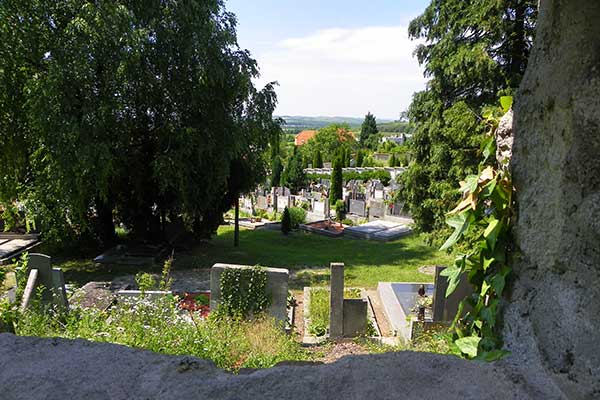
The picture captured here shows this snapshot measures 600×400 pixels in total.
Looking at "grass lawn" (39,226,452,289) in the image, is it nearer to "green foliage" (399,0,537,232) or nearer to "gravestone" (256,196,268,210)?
"green foliage" (399,0,537,232)

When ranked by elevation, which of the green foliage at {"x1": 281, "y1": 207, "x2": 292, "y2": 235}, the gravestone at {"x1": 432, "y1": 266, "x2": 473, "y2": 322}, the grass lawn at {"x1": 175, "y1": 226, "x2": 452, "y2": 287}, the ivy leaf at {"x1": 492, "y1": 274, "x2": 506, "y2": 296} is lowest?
the grass lawn at {"x1": 175, "y1": 226, "x2": 452, "y2": 287}

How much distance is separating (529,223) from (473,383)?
101 cm

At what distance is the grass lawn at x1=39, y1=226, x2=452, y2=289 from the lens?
13.7 m

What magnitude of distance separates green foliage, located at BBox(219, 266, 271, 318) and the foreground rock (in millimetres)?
6803

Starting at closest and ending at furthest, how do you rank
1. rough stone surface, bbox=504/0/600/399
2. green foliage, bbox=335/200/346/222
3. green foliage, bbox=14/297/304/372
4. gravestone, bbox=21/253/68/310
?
rough stone surface, bbox=504/0/600/399, green foliage, bbox=14/297/304/372, gravestone, bbox=21/253/68/310, green foliage, bbox=335/200/346/222

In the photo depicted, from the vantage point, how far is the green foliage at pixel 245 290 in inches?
331

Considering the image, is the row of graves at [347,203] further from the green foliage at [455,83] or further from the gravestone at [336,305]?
the gravestone at [336,305]

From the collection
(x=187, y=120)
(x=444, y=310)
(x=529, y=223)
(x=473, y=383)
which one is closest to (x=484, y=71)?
(x=444, y=310)

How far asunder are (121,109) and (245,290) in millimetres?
7248

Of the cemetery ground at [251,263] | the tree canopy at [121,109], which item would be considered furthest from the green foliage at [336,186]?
the tree canopy at [121,109]

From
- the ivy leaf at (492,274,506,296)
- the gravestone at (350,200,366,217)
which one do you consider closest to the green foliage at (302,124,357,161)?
the gravestone at (350,200,366,217)

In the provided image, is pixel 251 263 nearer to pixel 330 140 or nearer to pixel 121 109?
pixel 121 109

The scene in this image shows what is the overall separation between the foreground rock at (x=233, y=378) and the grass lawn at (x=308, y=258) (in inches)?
441

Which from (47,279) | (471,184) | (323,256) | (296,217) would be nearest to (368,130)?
(296,217)
